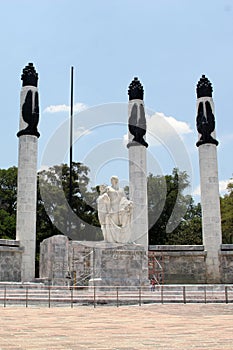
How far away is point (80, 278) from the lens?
18.9 meters

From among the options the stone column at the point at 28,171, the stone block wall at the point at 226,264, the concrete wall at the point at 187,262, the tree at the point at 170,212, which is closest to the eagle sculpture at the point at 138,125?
the stone column at the point at 28,171

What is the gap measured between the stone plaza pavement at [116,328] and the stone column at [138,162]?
11.3 m

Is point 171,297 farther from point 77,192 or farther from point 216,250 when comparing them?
point 77,192

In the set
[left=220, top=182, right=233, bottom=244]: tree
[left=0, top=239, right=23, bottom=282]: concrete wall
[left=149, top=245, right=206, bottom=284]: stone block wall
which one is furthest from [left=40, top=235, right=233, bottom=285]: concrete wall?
[left=220, top=182, right=233, bottom=244]: tree

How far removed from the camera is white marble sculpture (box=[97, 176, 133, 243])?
14.8 m

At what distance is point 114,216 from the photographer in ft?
49.1

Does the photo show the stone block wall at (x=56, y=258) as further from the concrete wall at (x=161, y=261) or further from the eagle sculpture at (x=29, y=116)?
the eagle sculpture at (x=29, y=116)

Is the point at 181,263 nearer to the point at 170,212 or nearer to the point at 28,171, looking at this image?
the point at 28,171

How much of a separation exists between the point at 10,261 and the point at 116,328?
13552mm

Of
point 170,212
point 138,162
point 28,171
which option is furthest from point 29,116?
point 170,212

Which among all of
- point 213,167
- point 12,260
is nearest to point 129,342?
point 12,260

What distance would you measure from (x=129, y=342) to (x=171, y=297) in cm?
694

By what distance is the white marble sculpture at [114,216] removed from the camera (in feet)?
48.5

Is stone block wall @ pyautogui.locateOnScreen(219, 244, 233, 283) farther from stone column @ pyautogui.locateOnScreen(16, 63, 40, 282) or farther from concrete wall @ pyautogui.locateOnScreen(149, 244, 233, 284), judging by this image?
stone column @ pyautogui.locateOnScreen(16, 63, 40, 282)
